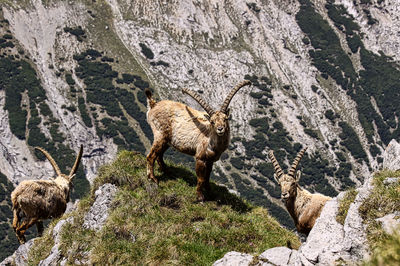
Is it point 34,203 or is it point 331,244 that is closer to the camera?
point 331,244

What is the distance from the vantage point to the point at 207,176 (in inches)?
873

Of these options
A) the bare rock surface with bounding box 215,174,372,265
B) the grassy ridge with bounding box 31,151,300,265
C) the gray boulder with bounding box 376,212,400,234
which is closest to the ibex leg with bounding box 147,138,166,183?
the grassy ridge with bounding box 31,151,300,265

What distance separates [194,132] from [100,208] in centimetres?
601

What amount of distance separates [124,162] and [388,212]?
590 inches

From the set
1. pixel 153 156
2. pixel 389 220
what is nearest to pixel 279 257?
pixel 389 220

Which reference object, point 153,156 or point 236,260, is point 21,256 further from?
point 236,260

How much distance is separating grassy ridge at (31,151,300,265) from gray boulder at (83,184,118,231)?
33 cm

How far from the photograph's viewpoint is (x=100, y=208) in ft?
65.3

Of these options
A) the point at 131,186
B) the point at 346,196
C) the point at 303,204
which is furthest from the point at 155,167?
the point at 346,196

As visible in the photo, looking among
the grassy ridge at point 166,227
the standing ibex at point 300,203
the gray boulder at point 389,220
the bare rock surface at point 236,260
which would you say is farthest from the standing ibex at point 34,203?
the gray boulder at point 389,220

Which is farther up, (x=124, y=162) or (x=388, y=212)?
(x=388, y=212)

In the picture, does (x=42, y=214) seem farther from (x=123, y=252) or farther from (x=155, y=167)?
(x=123, y=252)

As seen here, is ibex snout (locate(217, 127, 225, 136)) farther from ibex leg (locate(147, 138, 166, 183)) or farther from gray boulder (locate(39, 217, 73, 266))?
gray boulder (locate(39, 217, 73, 266))

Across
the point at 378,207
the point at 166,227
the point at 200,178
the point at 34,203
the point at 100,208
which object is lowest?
the point at 34,203
